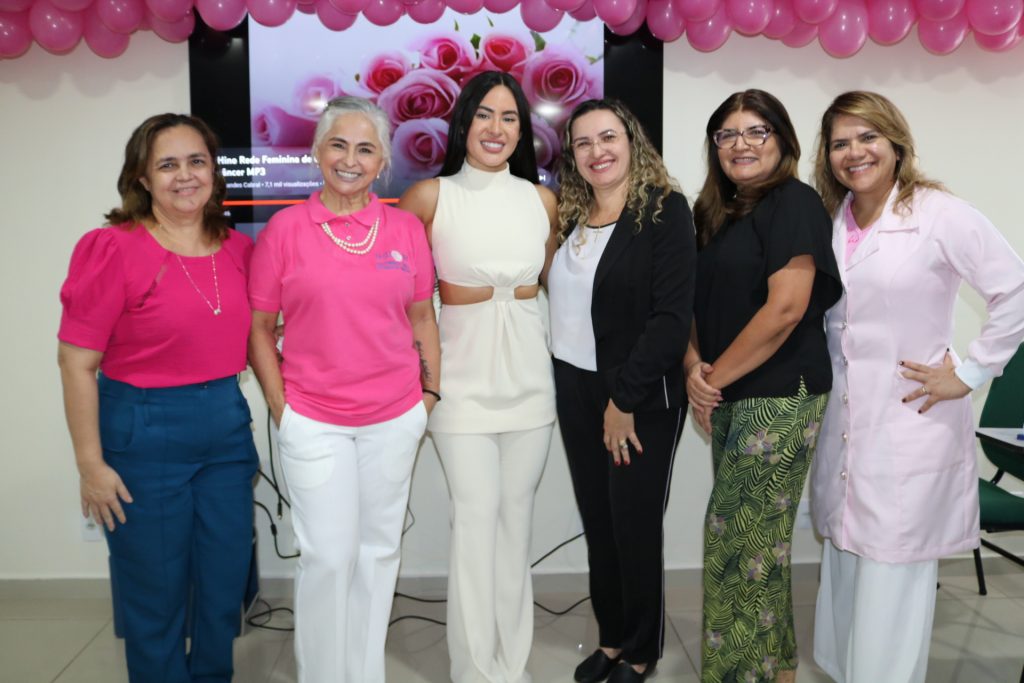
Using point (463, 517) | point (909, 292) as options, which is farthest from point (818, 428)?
point (463, 517)

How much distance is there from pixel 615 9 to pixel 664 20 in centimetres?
24

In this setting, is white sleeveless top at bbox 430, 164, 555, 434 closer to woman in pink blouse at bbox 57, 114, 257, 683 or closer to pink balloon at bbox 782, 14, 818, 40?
woman in pink blouse at bbox 57, 114, 257, 683

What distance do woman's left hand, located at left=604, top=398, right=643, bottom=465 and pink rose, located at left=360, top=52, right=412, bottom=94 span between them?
1.59 meters

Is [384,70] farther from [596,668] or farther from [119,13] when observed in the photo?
[596,668]

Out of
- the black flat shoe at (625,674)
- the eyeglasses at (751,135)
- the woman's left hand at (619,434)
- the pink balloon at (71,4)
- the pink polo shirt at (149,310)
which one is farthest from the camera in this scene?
the pink balloon at (71,4)

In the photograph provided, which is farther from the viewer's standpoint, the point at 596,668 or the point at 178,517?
the point at 596,668

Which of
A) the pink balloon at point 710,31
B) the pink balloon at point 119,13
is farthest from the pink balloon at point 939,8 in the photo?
the pink balloon at point 119,13

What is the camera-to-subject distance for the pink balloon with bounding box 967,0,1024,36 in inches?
114

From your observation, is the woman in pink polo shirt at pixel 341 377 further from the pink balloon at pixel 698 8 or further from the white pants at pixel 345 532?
the pink balloon at pixel 698 8

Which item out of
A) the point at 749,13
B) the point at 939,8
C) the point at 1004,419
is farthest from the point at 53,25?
the point at 1004,419

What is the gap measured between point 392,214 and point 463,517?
924 millimetres

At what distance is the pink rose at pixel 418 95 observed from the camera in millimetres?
3117

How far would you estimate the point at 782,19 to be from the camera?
2986mm

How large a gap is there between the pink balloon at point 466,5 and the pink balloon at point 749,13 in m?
0.91
